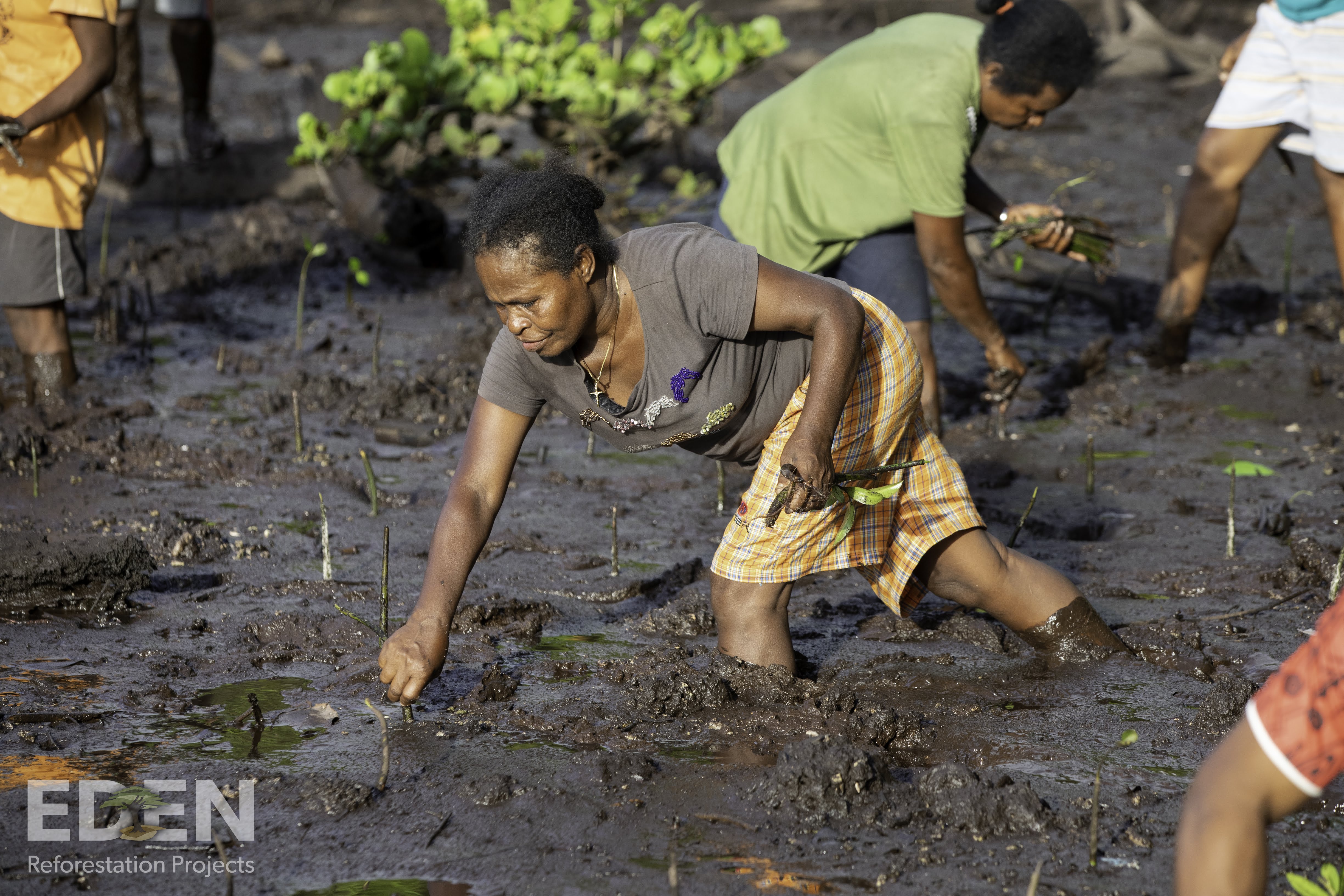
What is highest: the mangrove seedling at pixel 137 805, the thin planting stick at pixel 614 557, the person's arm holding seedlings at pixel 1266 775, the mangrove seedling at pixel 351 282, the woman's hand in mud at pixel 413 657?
the person's arm holding seedlings at pixel 1266 775

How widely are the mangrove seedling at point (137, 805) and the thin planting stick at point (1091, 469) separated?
3.31 metres

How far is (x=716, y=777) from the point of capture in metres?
2.92

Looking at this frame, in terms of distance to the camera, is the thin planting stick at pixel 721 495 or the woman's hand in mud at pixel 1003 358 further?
the woman's hand in mud at pixel 1003 358

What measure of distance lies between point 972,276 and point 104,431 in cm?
345

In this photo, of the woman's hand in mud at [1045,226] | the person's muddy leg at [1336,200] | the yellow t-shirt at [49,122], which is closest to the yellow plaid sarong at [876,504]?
the woman's hand in mud at [1045,226]

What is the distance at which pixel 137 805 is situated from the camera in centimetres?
279

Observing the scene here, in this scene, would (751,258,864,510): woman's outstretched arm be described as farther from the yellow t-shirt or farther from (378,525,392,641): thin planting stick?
the yellow t-shirt

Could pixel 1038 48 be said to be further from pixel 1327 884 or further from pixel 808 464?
pixel 1327 884

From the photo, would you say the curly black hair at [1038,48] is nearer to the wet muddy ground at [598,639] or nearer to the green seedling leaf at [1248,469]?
the green seedling leaf at [1248,469]

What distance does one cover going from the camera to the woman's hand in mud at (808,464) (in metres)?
2.78

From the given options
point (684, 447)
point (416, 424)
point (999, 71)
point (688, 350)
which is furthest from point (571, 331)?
point (416, 424)

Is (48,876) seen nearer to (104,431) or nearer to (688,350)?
(688,350)

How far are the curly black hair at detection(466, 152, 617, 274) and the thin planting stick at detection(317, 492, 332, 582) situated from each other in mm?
1181

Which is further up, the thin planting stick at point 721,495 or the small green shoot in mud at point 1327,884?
the small green shoot in mud at point 1327,884
